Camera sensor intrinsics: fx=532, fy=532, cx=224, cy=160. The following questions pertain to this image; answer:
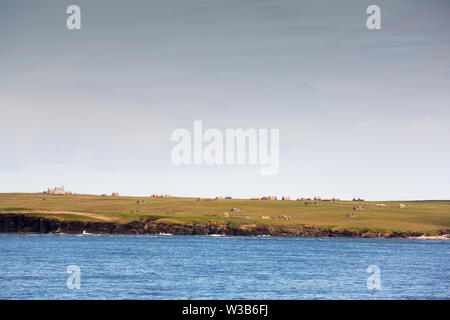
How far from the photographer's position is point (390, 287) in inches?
2594
